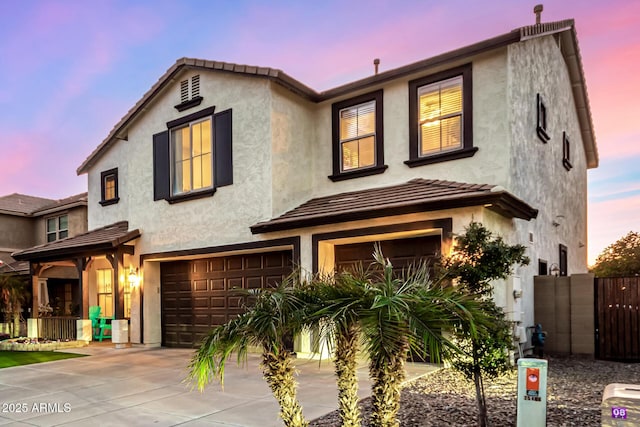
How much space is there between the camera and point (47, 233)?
21.6 metres

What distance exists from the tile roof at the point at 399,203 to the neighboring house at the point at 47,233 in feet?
39.5

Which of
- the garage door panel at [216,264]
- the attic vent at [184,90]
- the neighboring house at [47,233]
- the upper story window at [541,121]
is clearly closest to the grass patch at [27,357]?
the garage door panel at [216,264]

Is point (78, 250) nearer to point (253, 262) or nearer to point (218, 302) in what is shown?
point (218, 302)

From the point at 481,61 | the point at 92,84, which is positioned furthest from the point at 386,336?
the point at 92,84

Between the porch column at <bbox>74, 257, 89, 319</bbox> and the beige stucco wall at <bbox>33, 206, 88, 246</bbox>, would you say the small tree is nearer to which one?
the porch column at <bbox>74, 257, 89, 319</bbox>

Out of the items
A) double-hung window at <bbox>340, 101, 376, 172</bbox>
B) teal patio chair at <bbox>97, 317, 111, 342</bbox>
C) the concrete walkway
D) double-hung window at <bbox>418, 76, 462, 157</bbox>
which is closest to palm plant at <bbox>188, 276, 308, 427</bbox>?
the concrete walkway

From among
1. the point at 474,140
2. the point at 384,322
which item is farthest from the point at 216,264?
the point at 384,322

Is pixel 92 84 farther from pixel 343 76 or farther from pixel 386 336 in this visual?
pixel 386 336

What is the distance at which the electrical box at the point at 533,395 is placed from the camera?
4496 millimetres

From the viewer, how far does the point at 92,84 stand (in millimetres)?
23125

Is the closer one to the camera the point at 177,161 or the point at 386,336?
the point at 386,336

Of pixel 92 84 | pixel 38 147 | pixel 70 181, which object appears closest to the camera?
pixel 92 84

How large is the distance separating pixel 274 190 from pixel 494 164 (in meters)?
4.75

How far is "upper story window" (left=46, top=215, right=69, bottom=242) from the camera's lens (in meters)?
20.6
